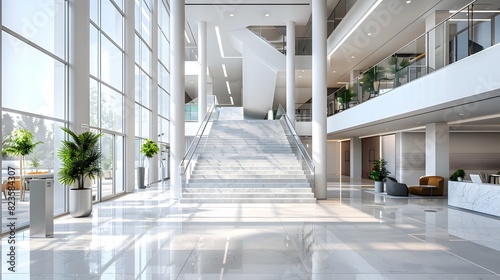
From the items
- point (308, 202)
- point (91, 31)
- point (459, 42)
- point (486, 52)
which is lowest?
point (308, 202)

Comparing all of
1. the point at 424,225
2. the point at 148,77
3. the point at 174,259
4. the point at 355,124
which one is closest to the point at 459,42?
the point at 424,225

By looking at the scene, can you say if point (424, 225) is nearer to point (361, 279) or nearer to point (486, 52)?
point (486, 52)

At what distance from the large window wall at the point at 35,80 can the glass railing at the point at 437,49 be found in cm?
1039

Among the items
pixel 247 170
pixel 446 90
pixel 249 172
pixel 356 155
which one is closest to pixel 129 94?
pixel 247 170

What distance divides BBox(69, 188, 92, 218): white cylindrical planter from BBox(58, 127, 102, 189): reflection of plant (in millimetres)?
223

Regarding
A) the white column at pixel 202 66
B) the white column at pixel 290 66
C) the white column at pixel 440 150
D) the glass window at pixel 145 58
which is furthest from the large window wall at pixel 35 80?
the white column at pixel 440 150

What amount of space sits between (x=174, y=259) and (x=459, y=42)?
8.75 meters

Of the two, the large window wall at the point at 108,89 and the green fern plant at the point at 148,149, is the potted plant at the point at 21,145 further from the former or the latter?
the green fern plant at the point at 148,149

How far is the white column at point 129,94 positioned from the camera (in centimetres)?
1584

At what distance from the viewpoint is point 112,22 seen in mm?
14906

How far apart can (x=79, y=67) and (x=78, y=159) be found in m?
3.01

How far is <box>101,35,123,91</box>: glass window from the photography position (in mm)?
13621

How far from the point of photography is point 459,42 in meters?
9.65

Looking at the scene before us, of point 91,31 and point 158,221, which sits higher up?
point 91,31
